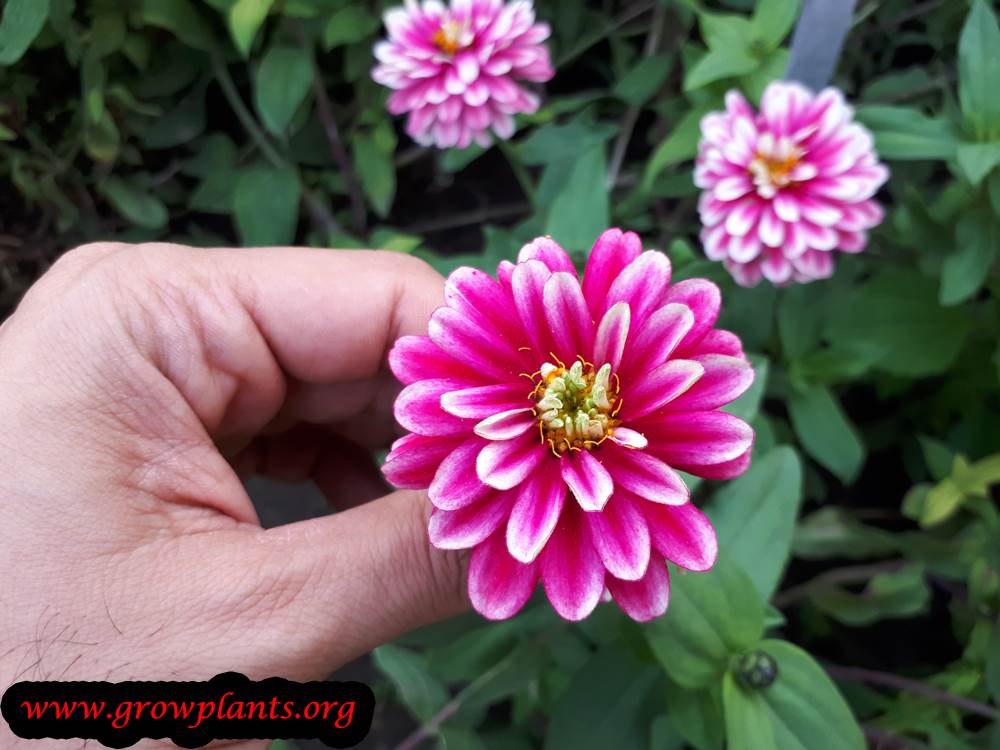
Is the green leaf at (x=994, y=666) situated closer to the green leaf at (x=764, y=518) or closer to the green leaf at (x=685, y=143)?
the green leaf at (x=764, y=518)

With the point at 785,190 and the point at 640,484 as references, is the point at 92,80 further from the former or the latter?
the point at 640,484

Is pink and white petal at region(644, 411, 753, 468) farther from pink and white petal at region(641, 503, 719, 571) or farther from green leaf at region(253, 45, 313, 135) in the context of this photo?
green leaf at region(253, 45, 313, 135)

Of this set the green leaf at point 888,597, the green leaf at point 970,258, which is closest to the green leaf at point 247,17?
the green leaf at point 970,258

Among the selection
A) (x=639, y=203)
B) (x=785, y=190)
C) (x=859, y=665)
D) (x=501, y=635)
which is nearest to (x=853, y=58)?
(x=639, y=203)

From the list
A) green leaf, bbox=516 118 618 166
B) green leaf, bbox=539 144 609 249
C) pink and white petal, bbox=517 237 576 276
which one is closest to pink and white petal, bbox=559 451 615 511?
pink and white petal, bbox=517 237 576 276

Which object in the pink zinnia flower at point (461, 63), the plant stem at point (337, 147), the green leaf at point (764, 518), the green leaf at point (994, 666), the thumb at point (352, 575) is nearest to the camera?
the thumb at point (352, 575)

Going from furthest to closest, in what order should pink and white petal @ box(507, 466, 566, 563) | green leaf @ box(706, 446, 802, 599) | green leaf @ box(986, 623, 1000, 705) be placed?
1. green leaf @ box(986, 623, 1000, 705)
2. green leaf @ box(706, 446, 802, 599)
3. pink and white petal @ box(507, 466, 566, 563)
